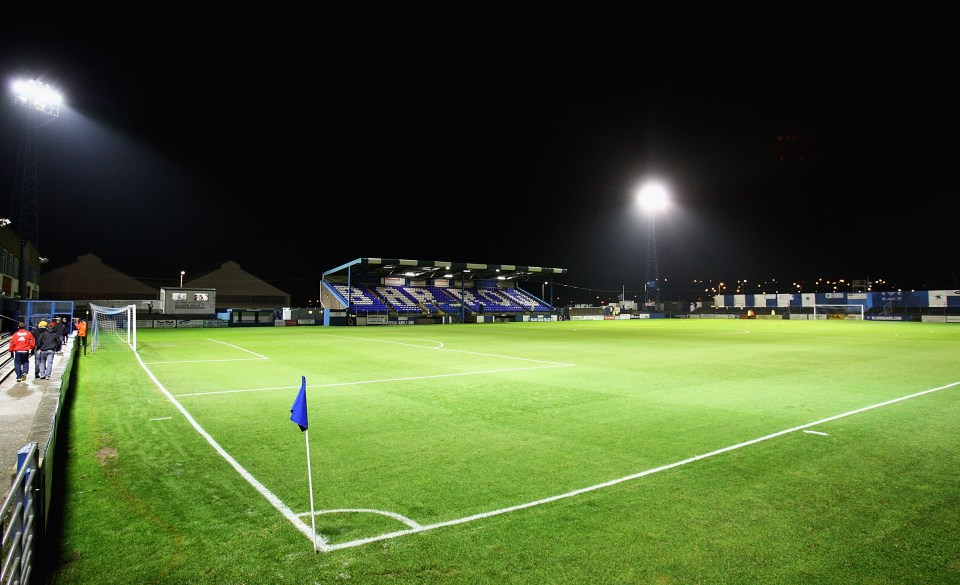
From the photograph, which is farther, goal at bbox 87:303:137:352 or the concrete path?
goal at bbox 87:303:137:352

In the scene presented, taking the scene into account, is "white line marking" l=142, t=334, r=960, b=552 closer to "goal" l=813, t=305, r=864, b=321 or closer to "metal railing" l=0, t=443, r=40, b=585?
"metal railing" l=0, t=443, r=40, b=585

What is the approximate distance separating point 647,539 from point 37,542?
14.9ft

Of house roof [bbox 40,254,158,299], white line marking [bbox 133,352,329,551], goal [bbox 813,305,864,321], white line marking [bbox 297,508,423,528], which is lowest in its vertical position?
white line marking [bbox 133,352,329,551]

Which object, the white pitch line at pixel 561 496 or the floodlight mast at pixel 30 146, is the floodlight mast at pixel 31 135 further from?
the white pitch line at pixel 561 496

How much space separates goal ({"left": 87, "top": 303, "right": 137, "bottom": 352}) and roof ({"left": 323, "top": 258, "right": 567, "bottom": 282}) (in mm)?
22531

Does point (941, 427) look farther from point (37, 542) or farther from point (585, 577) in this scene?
point (37, 542)

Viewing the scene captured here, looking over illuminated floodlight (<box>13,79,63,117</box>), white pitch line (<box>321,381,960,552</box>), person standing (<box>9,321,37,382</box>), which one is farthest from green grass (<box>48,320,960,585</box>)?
illuminated floodlight (<box>13,79,63,117</box>)

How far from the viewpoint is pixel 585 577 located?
3449 mm

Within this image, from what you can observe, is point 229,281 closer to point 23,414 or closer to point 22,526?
point 23,414

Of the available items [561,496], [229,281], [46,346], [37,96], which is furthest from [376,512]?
[229,281]

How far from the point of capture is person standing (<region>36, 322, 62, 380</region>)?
1229 cm

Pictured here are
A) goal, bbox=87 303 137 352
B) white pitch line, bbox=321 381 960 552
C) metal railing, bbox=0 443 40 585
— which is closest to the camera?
metal railing, bbox=0 443 40 585

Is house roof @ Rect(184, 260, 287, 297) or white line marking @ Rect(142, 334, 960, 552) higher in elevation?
house roof @ Rect(184, 260, 287, 297)

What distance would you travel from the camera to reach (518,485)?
5.26 meters
